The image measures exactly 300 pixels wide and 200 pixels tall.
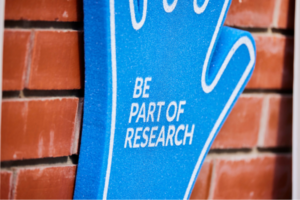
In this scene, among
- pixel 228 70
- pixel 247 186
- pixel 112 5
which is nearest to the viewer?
pixel 112 5

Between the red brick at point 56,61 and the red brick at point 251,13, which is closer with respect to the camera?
the red brick at point 56,61

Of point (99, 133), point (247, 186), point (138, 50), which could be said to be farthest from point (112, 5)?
point (247, 186)

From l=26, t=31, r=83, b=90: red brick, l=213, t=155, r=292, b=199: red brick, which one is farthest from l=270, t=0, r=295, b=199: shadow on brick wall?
l=26, t=31, r=83, b=90: red brick

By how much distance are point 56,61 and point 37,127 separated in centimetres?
10

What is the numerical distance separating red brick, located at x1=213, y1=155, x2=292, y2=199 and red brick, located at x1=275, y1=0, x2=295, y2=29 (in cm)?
26

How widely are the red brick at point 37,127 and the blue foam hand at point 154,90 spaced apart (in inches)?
1.3

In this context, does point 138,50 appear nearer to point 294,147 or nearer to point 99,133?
point 99,133

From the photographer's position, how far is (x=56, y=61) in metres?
0.55

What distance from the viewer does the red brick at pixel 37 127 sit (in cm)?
54

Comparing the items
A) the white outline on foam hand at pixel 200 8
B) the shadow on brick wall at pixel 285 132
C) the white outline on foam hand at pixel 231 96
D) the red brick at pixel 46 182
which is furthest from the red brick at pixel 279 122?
the red brick at pixel 46 182

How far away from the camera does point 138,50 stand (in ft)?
1.74

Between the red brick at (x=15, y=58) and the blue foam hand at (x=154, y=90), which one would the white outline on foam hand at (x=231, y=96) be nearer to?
Answer: the blue foam hand at (x=154, y=90)

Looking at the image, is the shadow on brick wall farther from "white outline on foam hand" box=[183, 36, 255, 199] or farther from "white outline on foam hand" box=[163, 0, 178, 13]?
"white outline on foam hand" box=[163, 0, 178, 13]

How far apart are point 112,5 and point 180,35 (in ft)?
0.39
